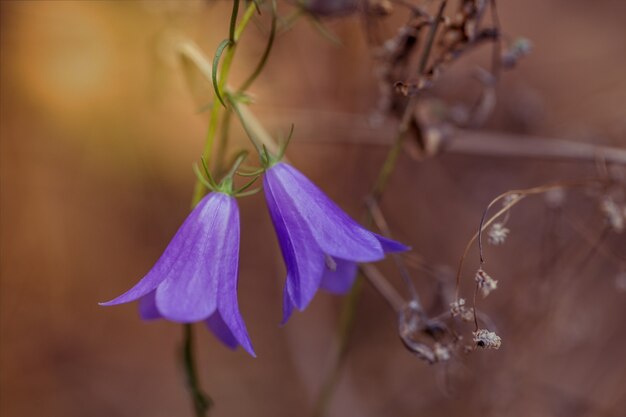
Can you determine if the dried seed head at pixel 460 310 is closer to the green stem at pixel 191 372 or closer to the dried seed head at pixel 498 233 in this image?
the dried seed head at pixel 498 233

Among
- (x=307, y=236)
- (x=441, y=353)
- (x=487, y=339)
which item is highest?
(x=307, y=236)

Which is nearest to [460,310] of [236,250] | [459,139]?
[236,250]

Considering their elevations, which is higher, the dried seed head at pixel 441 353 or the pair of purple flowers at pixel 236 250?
the pair of purple flowers at pixel 236 250

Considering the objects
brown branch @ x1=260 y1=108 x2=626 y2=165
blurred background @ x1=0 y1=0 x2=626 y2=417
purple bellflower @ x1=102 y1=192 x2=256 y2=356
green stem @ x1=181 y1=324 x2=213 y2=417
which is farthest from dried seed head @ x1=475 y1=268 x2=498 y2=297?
blurred background @ x1=0 y1=0 x2=626 y2=417

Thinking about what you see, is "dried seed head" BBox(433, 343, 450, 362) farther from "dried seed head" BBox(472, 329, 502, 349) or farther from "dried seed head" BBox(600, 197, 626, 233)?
"dried seed head" BBox(600, 197, 626, 233)

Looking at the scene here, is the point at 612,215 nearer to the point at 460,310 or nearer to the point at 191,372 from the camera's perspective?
the point at 460,310

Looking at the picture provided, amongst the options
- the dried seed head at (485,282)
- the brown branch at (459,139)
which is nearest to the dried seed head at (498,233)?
the dried seed head at (485,282)

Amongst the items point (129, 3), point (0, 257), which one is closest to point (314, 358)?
point (0, 257)
